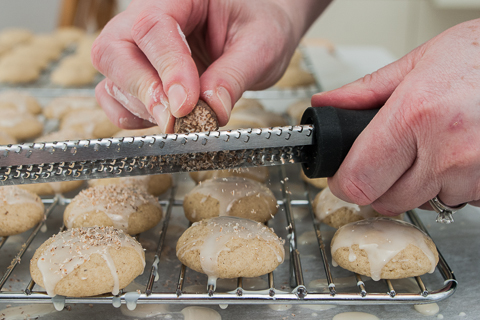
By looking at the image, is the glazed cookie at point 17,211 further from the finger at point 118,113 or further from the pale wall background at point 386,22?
the pale wall background at point 386,22

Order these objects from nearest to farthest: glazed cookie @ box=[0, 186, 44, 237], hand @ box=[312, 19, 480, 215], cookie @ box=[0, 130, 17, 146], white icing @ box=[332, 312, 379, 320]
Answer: hand @ box=[312, 19, 480, 215]
white icing @ box=[332, 312, 379, 320]
glazed cookie @ box=[0, 186, 44, 237]
cookie @ box=[0, 130, 17, 146]

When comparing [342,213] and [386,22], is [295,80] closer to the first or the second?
[342,213]

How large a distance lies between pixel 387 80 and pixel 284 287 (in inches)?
26.1

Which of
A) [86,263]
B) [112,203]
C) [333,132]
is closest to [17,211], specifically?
[112,203]

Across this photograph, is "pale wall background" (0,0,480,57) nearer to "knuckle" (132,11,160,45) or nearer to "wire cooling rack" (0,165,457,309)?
"wire cooling rack" (0,165,457,309)

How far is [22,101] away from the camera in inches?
92.7

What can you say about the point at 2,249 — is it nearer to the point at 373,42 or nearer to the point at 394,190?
the point at 394,190

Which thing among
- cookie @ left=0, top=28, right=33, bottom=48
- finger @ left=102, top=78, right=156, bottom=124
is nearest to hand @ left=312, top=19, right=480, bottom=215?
finger @ left=102, top=78, right=156, bottom=124

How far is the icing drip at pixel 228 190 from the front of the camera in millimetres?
1444

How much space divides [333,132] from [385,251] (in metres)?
0.37

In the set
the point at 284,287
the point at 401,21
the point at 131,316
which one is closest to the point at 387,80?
the point at 284,287

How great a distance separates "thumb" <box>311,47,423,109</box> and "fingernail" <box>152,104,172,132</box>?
1.54 feet

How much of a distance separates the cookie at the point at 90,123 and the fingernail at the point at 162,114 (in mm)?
927

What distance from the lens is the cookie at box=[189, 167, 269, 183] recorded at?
165cm
